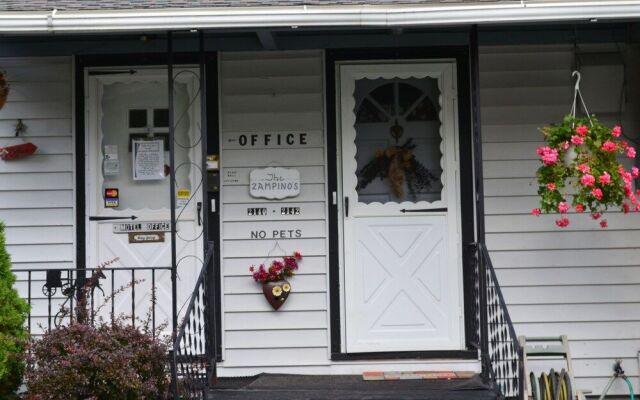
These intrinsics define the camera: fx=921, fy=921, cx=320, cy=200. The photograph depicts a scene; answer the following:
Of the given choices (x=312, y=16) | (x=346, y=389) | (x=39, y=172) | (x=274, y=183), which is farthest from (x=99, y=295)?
(x=312, y=16)

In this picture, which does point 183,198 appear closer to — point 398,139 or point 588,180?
point 398,139

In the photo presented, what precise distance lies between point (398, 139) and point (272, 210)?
47.4 inches

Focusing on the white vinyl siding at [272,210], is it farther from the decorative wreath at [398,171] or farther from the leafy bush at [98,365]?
the leafy bush at [98,365]

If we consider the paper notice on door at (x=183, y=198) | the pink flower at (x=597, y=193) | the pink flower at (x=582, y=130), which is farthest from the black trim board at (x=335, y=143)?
the pink flower at (x=597, y=193)

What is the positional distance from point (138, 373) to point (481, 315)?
248cm

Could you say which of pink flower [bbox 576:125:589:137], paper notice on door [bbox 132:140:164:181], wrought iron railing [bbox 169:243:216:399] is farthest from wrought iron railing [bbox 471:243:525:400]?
paper notice on door [bbox 132:140:164:181]

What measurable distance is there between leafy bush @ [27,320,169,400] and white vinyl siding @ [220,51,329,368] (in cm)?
152

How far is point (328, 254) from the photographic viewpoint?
24.8 feet

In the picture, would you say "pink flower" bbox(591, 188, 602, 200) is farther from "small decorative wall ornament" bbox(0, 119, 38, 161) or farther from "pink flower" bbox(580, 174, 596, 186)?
"small decorative wall ornament" bbox(0, 119, 38, 161)

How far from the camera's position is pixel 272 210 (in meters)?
7.64

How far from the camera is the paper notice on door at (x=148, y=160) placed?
776 cm

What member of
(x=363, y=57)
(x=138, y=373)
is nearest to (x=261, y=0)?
(x=363, y=57)

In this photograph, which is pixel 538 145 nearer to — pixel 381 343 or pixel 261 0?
pixel 381 343

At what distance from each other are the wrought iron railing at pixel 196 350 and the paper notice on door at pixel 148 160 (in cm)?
125
